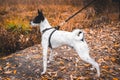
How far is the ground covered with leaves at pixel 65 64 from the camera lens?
609 cm

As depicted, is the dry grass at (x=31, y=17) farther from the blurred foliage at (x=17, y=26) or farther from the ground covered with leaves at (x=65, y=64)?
the ground covered with leaves at (x=65, y=64)

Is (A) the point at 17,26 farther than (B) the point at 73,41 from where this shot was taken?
Yes

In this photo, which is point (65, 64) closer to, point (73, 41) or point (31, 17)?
point (73, 41)

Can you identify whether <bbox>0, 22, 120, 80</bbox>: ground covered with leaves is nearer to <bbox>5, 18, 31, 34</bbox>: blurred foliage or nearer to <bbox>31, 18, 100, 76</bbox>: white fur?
<bbox>31, 18, 100, 76</bbox>: white fur

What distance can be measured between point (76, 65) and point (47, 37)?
1.25 metres

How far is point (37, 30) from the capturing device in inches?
344

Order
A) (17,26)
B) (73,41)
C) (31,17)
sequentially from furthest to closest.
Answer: (31,17) < (17,26) < (73,41)

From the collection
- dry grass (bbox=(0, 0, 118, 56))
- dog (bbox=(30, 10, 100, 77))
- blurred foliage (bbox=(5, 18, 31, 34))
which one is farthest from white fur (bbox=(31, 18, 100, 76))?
blurred foliage (bbox=(5, 18, 31, 34))

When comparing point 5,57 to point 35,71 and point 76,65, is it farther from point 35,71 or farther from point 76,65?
point 76,65

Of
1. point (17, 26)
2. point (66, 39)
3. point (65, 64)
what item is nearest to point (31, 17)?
point (17, 26)

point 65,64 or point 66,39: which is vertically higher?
point 66,39

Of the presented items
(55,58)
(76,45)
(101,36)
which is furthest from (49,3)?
(76,45)

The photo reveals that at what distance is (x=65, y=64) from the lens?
672 centimetres

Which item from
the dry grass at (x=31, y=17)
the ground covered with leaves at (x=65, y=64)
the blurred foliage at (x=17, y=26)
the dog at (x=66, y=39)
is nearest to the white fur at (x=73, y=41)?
the dog at (x=66, y=39)
